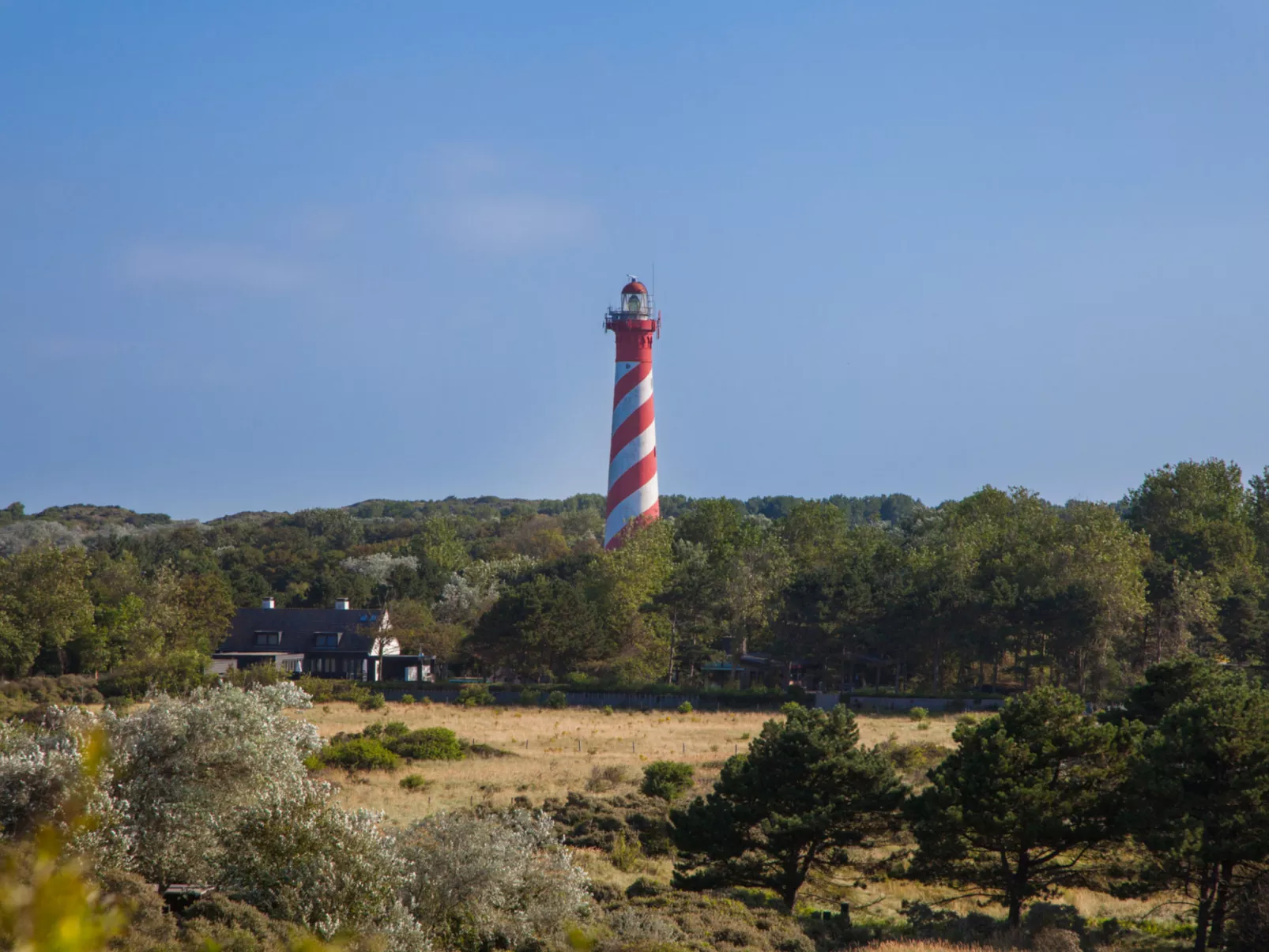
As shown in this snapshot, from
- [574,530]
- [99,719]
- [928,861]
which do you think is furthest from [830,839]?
[574,530]

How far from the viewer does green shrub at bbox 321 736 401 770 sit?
38781 millimetres

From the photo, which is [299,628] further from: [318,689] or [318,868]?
[318,868]

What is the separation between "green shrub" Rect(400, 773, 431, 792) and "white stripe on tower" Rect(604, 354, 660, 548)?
3787 centimetres

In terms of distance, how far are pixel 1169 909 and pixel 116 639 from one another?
49886mm

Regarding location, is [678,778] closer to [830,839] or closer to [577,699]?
[830,839]

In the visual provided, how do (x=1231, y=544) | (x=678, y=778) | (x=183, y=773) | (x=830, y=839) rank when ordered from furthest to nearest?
(x=1231, y=544)
(x=678, y=778)
(x=830, y=839)
(x=183, y=773)

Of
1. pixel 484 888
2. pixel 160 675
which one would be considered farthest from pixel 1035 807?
pixel 160 675

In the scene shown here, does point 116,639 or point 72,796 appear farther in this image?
point 116,639

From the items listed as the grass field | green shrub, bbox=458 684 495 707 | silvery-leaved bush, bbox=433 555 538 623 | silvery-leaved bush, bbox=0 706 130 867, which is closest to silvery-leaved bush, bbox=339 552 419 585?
silvery-leaved bush, bbox=433 555 538 623

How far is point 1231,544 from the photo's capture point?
2916 inches

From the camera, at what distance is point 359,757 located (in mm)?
39250

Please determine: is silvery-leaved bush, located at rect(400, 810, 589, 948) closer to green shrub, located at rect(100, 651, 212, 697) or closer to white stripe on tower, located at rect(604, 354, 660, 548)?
green shrub, located at rect(100, 651, 212, 697)

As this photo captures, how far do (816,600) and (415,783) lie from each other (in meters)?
29.8

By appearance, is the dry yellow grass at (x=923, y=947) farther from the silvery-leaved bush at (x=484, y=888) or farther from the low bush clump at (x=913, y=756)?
the low bush clump at (x=913, y=756)
